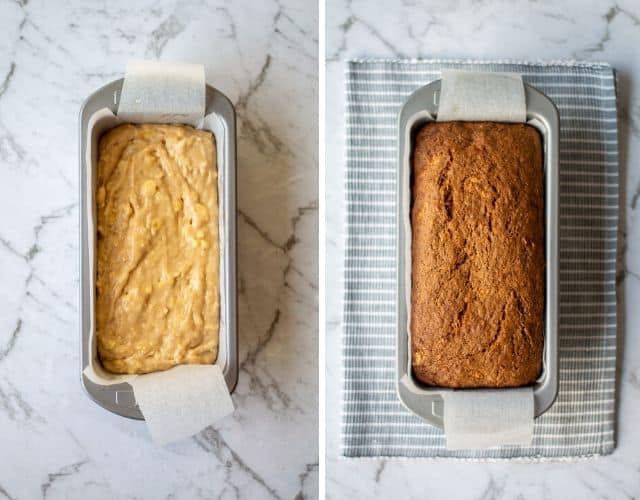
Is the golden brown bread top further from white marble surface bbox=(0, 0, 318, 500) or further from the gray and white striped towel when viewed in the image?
the gray and white striped towel

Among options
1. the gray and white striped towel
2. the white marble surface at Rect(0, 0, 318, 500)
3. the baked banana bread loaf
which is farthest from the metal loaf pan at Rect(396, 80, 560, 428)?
the white marble surface at Rect(0, 0, 318, 500)

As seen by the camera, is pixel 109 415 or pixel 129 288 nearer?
pixel 129 288

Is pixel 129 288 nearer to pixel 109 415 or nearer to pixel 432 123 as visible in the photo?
pixel 109 415

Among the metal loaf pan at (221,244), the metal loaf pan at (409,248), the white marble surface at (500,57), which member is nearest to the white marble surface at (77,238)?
the white marble surface at (500,57)

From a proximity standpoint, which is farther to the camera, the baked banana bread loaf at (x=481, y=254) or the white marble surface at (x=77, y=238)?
the white marble surface at (x=77, y=238)

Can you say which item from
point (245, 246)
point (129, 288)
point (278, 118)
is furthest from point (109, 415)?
point (278, 118)

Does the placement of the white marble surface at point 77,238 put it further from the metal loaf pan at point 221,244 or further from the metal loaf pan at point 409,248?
the metal loaf pan at point 409,248
